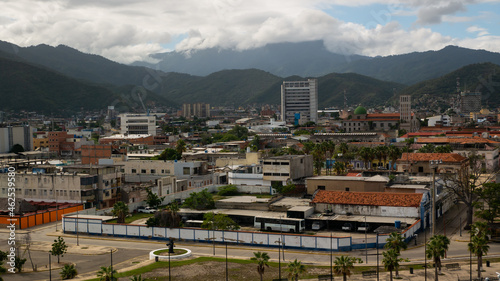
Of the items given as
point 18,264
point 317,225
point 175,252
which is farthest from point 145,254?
point 317,225

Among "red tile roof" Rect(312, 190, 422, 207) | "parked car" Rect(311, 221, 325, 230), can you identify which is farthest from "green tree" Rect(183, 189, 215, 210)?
"parked car" Rect(311, 221, 325, 230)

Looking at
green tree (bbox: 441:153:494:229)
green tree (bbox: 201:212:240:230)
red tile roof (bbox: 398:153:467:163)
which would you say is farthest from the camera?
red tile roof (bbox: 398:153:467:163)

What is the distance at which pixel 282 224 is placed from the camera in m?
55.3

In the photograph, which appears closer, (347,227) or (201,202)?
(347,227)

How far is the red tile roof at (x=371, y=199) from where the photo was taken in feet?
187

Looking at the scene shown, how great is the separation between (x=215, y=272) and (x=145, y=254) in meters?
9.10

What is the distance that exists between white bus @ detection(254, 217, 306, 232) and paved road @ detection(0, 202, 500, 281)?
20.2 ft

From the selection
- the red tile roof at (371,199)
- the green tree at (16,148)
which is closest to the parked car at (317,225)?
the red tile roof at (371,199)

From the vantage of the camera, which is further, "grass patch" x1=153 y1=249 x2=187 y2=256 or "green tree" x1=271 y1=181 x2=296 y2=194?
"green tree" x1=271 y1=181 x2=296 y2=194

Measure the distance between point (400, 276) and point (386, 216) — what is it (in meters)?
17.2

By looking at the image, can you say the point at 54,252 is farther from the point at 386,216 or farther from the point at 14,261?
the point at 386,216

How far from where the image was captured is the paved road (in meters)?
42.0

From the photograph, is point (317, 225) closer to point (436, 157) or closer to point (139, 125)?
point (436, 157)

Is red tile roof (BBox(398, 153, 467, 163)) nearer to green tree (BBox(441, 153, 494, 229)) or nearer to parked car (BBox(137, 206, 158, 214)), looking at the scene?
green tree (BBox(441, 153, 494, 229))
